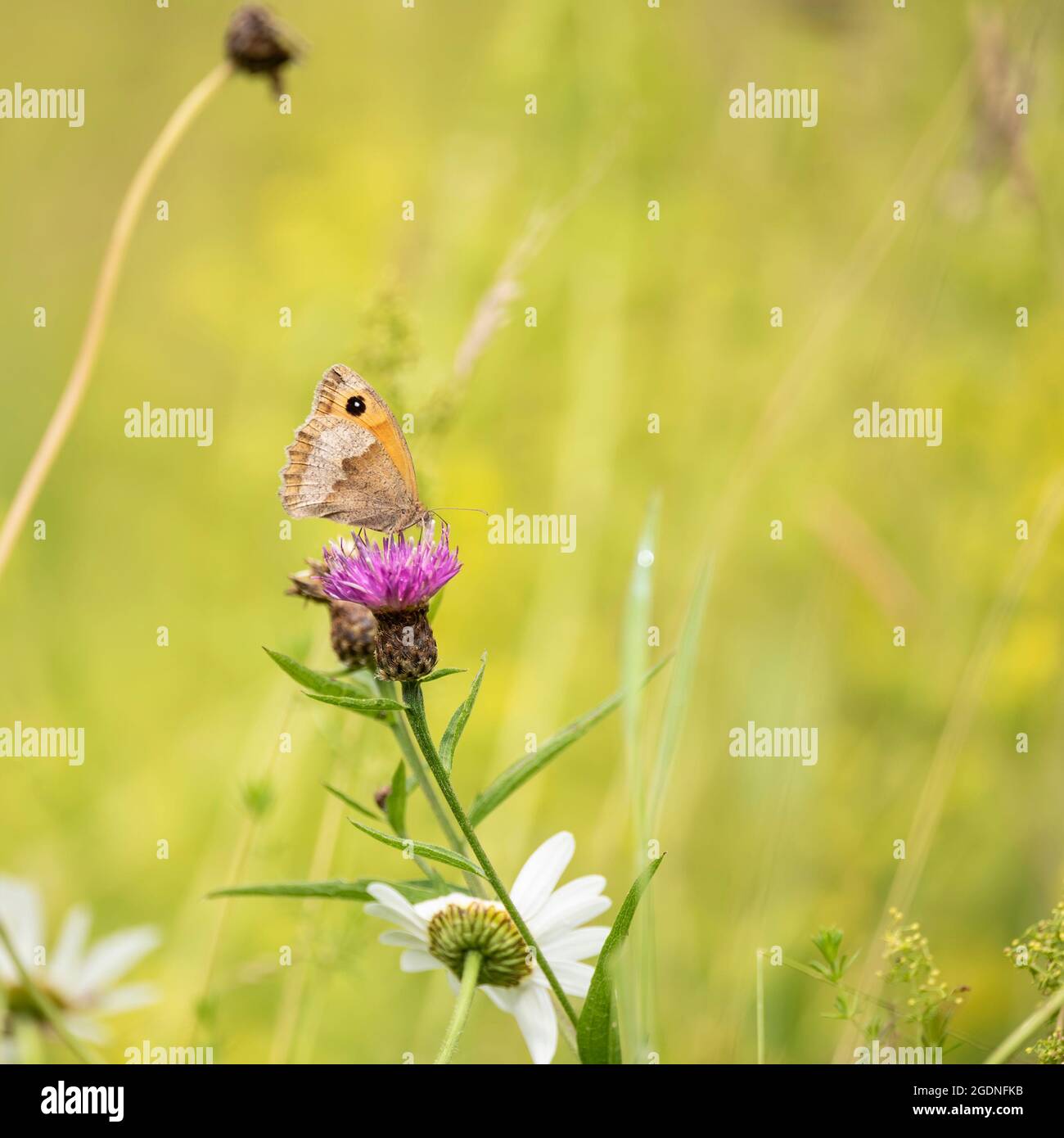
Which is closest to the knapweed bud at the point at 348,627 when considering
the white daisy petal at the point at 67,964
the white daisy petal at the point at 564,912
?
the white daisy petal at the point at 564,912

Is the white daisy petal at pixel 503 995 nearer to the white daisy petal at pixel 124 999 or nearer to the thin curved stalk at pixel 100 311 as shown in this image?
the white daisy petal at pixel 124 999

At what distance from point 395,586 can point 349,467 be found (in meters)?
0.45

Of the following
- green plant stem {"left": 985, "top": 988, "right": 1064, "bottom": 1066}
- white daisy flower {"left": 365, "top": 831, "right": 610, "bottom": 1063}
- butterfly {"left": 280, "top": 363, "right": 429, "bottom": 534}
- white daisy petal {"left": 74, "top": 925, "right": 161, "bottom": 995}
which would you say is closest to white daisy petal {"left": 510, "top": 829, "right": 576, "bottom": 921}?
white daisy flower {"left": 365, "top": 831, "right": 610, "bottom": 1063}

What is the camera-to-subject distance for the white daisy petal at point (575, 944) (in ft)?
3.44

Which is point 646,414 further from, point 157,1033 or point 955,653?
point 157,1033

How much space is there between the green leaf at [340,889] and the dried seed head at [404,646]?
185 mm

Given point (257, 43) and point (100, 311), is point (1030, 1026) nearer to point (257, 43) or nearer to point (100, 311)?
point (100, 311)

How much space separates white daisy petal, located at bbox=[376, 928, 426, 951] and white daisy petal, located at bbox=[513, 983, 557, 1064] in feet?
0.36

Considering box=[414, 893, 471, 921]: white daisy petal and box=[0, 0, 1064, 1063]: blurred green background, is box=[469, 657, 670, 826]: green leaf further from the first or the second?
box=[0, 0, 1064, 1063]: blurred green background

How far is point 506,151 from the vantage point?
108 inches

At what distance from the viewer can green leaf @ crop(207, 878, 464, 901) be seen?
36.2 inches
